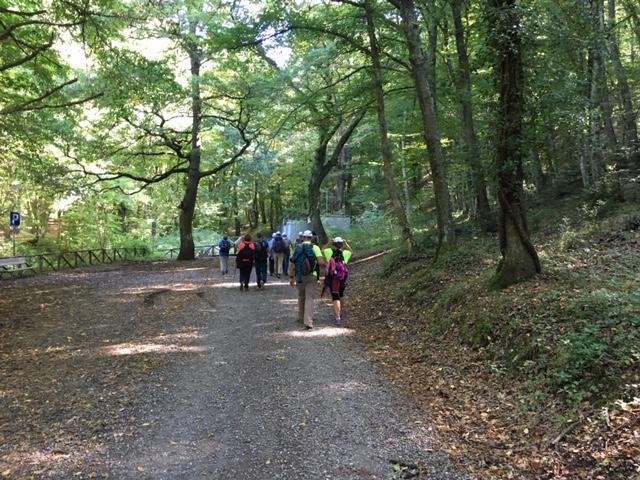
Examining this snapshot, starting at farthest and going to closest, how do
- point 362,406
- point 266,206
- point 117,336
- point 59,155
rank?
point 266,206, point 59,155, point 117,336, point 362,406

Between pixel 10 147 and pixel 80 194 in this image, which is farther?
pixel 80 194

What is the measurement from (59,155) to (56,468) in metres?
24.1

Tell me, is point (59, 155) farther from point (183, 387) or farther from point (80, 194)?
point (183, 387)

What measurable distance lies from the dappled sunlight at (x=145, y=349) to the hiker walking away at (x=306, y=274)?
7.33 feet

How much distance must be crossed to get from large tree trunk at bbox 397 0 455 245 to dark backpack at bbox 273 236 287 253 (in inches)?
259

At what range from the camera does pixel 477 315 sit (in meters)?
7.91

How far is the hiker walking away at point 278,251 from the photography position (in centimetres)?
1758

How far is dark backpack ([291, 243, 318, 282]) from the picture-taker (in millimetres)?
9789

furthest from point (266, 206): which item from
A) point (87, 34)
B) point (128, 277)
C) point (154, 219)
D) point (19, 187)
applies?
point (87, 34)

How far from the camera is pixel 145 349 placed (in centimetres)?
826

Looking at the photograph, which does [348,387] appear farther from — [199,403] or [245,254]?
[245,254]

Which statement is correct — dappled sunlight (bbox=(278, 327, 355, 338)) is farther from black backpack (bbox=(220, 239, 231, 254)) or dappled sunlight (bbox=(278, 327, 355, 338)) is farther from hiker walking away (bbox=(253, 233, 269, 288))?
black backpack (bbox=(220, 239, 231, 254))

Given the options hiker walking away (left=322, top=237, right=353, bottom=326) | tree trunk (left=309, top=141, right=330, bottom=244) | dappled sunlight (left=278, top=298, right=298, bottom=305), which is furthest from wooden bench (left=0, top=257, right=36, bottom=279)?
hiker walking away (left=322, top=237, right=353, bottom=326)

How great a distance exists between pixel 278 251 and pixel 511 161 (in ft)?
36.0
